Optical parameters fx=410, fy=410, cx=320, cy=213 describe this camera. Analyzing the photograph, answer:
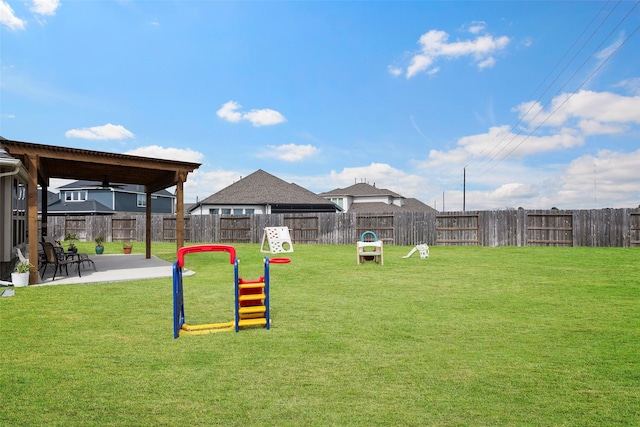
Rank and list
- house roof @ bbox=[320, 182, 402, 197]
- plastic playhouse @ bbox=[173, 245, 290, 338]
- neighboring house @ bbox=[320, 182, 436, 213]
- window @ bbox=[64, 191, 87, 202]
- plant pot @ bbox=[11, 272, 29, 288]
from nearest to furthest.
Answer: plastic playhouse @ bbox=[173, 245, 290, 338] < plant pot @ bbox=[11, 272, 29, 288] < window @ bbox=[64, 191, 87, 202] < neighboring house @ bbox=[320, 182, 436, 213] < house roof @ bbox=[320, 182, 402, 197]

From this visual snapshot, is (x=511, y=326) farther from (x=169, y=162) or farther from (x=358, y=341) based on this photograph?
(x=169, y=162)

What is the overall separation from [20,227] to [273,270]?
7.90m

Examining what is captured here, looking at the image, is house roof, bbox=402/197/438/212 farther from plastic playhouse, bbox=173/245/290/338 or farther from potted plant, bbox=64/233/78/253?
plastic playhouse, bbox=173/245/290/338

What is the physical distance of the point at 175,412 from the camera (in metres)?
3.23

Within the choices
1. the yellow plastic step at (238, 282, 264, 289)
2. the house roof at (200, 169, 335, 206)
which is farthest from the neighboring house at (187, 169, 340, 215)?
the yellow plastic step at (238, 282, 264, 289)

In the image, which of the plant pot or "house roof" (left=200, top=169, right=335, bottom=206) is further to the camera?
"house roof" (left=200, top=169, right=335, bottom=206)

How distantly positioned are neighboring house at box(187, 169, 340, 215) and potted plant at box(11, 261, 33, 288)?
24463 millimetres

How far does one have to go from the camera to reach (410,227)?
23.4m

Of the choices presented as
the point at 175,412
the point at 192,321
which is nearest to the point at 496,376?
the point at 175,412

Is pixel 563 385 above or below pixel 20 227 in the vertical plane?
below

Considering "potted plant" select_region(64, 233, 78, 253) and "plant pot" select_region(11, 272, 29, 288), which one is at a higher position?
"potted plant" select_region(64, 233, 78, 253)

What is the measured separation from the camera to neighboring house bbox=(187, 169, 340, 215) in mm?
34344

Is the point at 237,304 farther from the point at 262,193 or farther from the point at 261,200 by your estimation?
the point at 262,193

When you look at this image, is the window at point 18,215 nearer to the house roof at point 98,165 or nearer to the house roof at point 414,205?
the house roof at point 98,165
